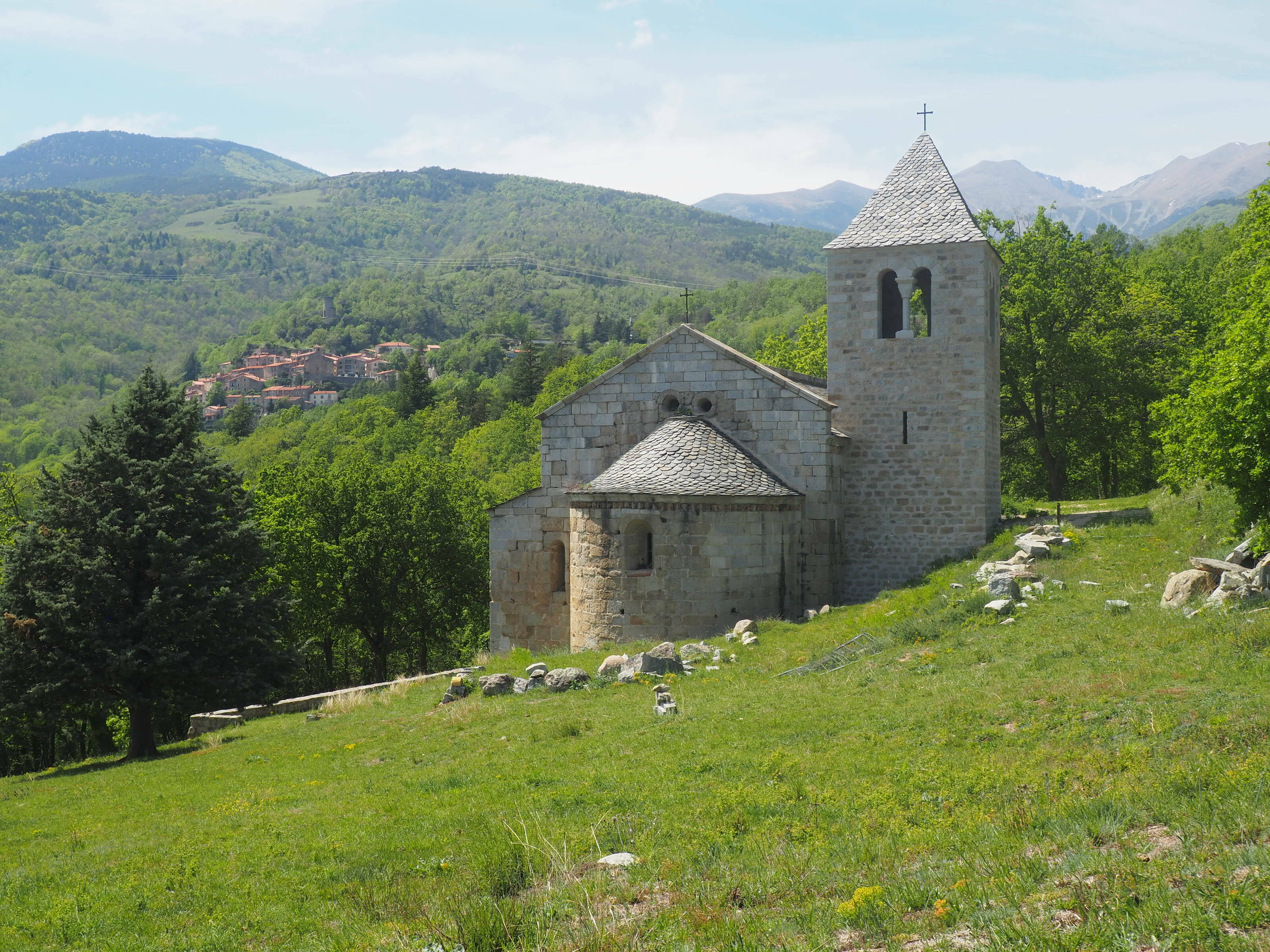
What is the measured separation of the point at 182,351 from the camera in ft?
554

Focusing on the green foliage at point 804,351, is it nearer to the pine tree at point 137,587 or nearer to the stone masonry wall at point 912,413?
the stone masonry wall at point 912,413

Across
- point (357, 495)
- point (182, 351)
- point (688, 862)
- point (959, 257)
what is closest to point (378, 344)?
point (182, 351)

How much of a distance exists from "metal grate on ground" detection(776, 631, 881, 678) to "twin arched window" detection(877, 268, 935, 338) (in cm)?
931

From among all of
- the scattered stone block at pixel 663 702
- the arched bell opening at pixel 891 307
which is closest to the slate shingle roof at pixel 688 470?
the arched bell opening at pixel 891 307

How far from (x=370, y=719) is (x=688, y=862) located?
10.9 m

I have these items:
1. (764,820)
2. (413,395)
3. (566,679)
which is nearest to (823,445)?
(566,679)

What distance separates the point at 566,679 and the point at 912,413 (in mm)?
10818

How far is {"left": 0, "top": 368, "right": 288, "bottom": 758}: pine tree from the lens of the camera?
19.8 metres

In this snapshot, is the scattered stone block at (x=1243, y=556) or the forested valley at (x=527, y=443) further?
the forested valley at (x=527, y=443)

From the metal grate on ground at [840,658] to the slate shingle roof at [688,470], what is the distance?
4.60 m

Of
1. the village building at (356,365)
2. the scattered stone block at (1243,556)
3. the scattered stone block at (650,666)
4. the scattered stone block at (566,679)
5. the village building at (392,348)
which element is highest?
the village building at (392,348)

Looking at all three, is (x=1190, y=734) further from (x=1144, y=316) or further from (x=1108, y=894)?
(x=1144, y=316)

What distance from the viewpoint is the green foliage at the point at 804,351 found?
43.0 meters

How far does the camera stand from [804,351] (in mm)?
45188
